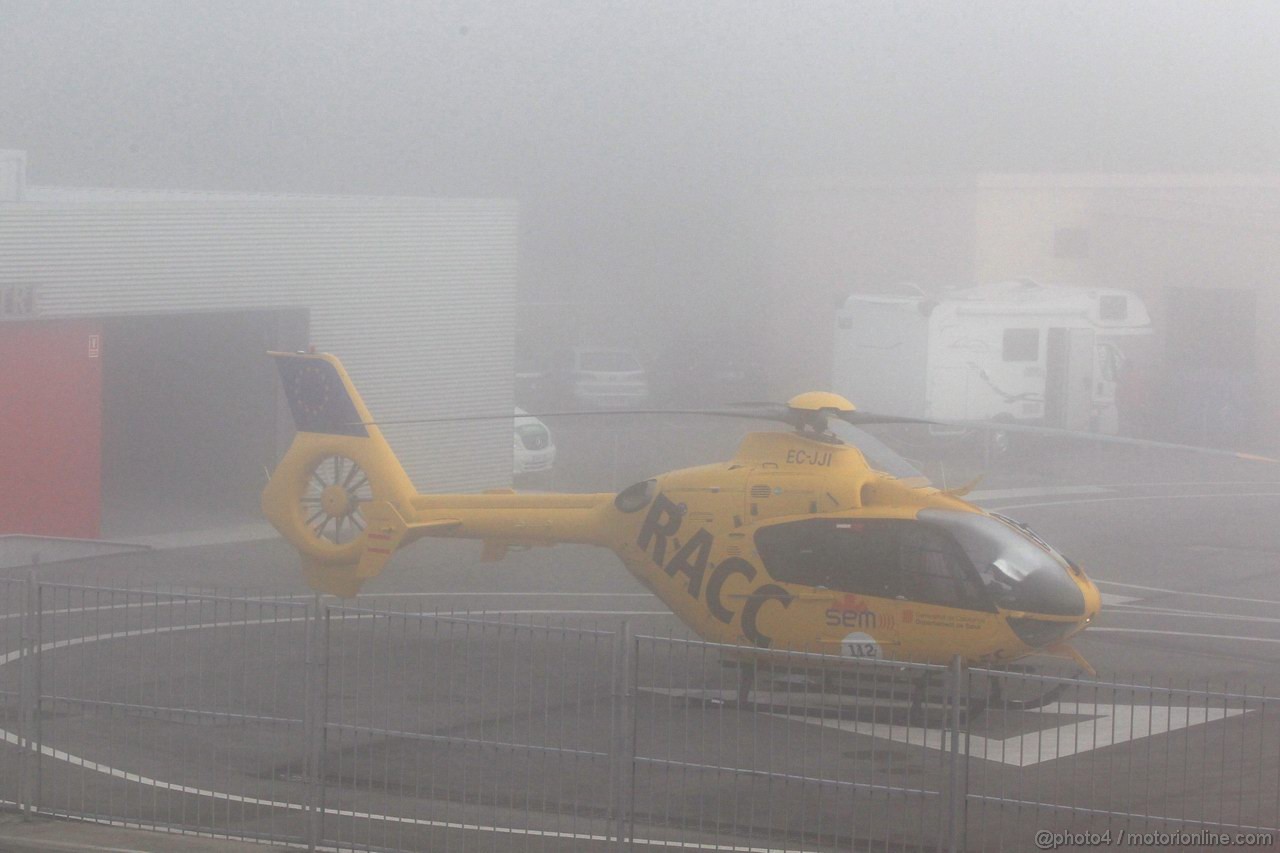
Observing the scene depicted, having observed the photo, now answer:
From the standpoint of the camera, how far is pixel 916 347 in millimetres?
33281

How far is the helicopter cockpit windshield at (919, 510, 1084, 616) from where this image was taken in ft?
40.4

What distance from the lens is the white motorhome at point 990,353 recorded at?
33188 millimetres

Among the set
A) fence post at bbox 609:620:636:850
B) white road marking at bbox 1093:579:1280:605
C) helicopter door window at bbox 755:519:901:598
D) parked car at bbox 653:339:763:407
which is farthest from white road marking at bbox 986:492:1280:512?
fence post at bbox 609:620:636:850

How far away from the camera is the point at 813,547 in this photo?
42.8 feet

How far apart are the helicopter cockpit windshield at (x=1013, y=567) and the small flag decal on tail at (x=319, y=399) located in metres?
6.23

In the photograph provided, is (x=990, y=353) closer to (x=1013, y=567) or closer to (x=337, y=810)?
(x=1013, y=567)

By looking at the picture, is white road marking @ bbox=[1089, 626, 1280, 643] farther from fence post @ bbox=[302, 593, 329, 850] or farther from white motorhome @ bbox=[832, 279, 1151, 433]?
white motorhome @ bbox=[832, 279, 1151, 433]

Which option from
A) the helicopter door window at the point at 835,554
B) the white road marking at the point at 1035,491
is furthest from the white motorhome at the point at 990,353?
the helicopter door window at the point at 835,554

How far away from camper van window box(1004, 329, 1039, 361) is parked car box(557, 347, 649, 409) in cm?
976

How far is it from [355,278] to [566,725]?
1448 centimetres

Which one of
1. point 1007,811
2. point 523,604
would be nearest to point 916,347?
point 523,604

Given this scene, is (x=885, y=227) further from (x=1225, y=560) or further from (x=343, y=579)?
(x=343, y=579)

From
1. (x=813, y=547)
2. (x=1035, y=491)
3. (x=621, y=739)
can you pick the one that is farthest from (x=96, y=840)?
(x=1035, y=491)

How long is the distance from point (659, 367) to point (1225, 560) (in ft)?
97.2
